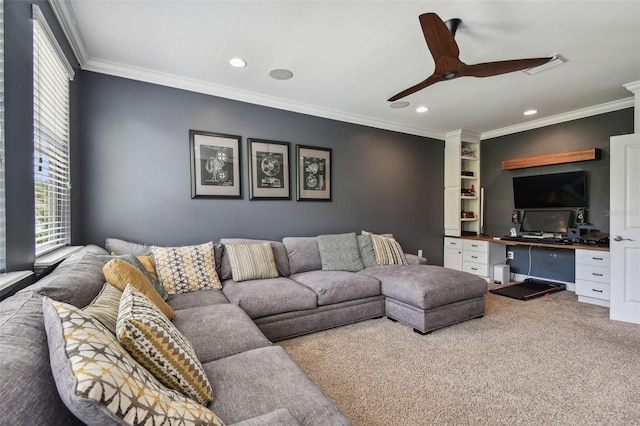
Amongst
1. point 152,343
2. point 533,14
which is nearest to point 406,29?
point 533,14

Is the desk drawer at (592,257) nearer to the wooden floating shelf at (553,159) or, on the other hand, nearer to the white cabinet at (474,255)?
the white cabinet at (474,255)

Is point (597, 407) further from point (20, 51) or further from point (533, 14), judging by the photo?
point (20, 51)

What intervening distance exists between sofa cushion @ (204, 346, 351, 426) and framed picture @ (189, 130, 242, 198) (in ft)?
7.20

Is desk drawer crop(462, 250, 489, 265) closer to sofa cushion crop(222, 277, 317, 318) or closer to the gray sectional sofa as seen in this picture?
the gray sectional sofa

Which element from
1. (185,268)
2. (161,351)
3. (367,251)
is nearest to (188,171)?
(185,268)

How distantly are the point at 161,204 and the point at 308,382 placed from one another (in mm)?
2530

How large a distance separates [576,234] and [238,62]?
4.71m

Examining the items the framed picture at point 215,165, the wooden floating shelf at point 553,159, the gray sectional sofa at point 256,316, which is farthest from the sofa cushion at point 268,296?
the wooden floating shelf at point 553,159

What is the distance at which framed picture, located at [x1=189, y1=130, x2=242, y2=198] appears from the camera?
3.15 m

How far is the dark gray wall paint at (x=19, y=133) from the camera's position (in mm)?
1370

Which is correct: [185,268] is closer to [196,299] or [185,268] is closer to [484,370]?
[196,299]

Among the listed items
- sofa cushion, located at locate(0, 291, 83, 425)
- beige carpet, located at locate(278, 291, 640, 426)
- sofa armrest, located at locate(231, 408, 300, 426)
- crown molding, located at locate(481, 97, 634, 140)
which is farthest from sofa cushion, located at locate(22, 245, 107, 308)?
crown molding, located at locate(481, 97, 634, 140)

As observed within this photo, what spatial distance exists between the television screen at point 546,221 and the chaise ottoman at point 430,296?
85.5 inches

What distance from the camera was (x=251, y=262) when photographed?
2.95 m
